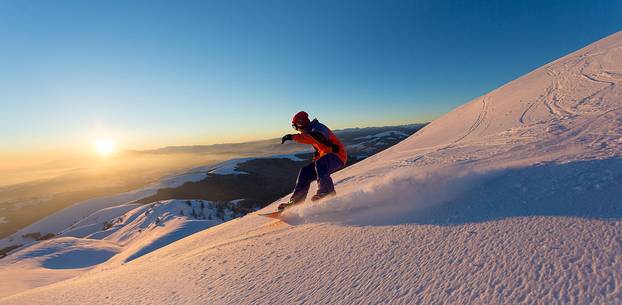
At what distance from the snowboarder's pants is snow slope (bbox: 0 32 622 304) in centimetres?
68

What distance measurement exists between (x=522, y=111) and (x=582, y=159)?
511 cm

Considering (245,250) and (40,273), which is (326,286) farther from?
(40,273)

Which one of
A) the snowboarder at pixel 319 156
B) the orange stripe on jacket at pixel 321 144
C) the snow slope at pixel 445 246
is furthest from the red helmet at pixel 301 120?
the snow slope at pixel 445 246

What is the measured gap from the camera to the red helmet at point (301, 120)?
4.34 m

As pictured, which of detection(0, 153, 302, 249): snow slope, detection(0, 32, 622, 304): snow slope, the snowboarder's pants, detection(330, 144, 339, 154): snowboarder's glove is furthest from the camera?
detection(0, 153, 302, 249): snow slope

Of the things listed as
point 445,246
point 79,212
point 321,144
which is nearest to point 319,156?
point 321,144

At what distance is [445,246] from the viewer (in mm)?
2014

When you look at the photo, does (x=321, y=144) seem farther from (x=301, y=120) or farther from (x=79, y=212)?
(x=79, y=212)

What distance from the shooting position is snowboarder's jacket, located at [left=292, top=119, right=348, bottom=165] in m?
4.31

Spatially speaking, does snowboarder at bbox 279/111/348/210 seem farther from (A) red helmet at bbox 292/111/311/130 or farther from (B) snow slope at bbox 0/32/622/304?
(B) snow slope at bbox 0/32/622/304

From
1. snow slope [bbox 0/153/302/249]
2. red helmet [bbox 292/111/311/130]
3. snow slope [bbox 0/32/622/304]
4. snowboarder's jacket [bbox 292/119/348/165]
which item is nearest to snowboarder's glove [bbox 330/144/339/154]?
snowboarder's jacket [bbox 292/119/348/165]

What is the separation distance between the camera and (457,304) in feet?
4.76

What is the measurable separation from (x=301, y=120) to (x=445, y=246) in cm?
278

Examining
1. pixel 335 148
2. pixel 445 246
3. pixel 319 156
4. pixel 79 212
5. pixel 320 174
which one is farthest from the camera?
pixel 79 212
